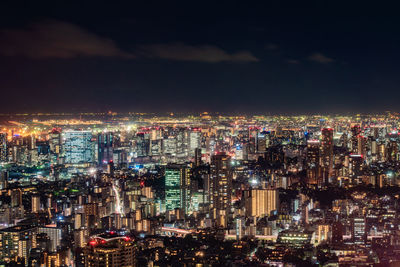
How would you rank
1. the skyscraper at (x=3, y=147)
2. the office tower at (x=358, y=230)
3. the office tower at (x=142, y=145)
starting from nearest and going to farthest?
the office tower at (x=358, y=230) → the skyscraper at (x=3, y=147) → the office tower at (x=142, y=145)

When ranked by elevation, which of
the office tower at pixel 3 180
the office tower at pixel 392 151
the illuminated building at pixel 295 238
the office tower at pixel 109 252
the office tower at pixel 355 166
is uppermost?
the office tower at pixel 392 151

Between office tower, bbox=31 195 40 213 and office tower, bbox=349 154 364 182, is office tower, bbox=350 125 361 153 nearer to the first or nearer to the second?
office tower, bbox=349 154 364 182

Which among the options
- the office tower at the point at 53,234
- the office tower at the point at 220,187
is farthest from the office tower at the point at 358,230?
the office tower at the point at 53,234

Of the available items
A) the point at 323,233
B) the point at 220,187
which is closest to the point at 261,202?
the point at 220,187

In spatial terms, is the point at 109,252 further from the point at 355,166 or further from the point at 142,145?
the point at 142,145

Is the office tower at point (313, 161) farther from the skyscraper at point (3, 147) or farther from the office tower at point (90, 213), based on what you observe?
the skyscraper at point (3, 147)

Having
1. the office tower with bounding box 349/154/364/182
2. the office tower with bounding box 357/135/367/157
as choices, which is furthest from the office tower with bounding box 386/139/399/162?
the office tower with bounding box 349/154/364/182

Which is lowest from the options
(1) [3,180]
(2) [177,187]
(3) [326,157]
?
(2) [177,187]
